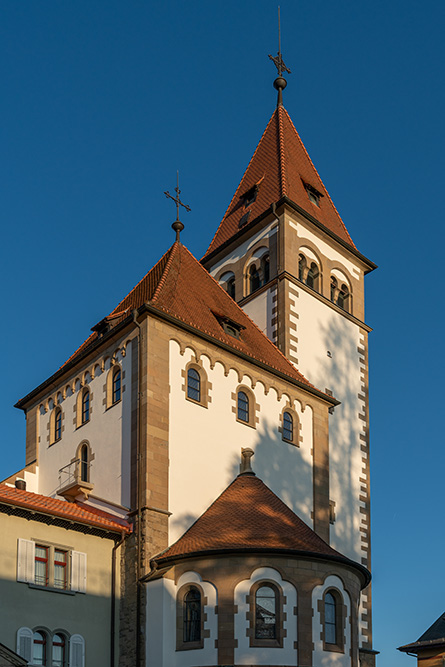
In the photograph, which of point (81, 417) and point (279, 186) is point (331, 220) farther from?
point (81, 417)

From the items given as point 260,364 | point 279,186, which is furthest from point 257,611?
point 279,186

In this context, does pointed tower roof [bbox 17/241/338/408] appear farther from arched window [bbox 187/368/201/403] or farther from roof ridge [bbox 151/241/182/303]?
arched window [bbox 187/368/201/403]

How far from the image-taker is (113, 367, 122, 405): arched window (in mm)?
27250

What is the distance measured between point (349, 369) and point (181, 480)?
12397 mm

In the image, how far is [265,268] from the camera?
3675 cm

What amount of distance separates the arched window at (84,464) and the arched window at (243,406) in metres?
4.74

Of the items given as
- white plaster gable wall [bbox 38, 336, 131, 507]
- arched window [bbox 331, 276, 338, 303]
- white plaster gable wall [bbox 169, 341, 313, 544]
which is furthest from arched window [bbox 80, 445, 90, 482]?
arched window [bbox 331, 276, 338, 303]

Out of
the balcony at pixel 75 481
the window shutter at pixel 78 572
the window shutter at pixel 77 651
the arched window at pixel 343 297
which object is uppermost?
the arched window at pixel 343 297

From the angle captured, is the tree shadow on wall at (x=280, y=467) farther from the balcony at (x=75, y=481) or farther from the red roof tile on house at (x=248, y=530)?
the balcony at (x=75, y=481)

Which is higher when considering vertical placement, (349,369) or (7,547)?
(349,369)

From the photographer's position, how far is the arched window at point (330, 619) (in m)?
23.8

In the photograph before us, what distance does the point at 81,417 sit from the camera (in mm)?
28906

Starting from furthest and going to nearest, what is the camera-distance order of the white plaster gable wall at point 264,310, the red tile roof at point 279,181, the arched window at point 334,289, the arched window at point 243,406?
the red tile roof at point 279,181 < the arched window at point 334,289 < the white plaster gable wall at point 264,310 < the arched window at point 243,406

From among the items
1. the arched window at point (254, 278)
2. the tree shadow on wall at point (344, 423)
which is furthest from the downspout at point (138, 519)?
the arched window at point (254, 278)
